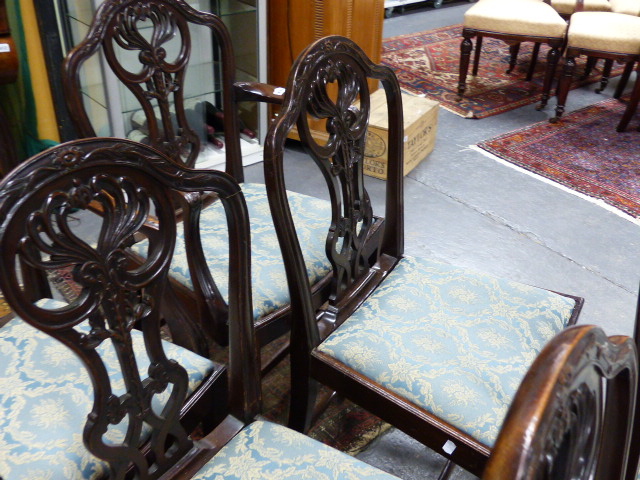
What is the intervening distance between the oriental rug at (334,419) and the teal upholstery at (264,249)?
345 mm

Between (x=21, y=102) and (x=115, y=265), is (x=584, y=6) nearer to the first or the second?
(x=21, y=102)

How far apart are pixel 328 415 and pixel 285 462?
0.67 metres

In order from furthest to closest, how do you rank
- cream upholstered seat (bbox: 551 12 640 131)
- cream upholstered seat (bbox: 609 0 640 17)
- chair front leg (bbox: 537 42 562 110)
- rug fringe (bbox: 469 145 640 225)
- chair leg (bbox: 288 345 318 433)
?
cream upholstered seat (bbox: 609 0 640 17) < chair front leg (bbox: 537 42 562 110) < cream upholstered seat (bbox: 551 12 640 131) < rug fringe (bbox: 469 145 640 225) < chair leg (bbox: 288 345 318 433)

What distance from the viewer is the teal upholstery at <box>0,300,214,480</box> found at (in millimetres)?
859

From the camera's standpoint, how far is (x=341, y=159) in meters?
1.14

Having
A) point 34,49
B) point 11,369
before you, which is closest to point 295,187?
point 34,49

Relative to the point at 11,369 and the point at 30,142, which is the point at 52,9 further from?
the point at 11,369

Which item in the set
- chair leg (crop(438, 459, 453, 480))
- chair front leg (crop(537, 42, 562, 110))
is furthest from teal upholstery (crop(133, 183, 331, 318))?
chair front leg (crop(537, 42, 562, 110))

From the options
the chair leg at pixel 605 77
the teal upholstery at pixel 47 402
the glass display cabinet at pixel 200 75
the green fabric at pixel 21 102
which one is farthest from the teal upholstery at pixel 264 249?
the chair leg at pixel 605 77

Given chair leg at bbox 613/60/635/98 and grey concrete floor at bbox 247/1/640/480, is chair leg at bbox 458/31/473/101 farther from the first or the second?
chair leg at bbox 613/60/635/98

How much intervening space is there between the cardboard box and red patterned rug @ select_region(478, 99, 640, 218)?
1.20 feet

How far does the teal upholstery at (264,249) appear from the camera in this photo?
4.16ft

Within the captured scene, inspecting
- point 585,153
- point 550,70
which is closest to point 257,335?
point 585,153

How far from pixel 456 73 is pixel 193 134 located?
9.12 feet
